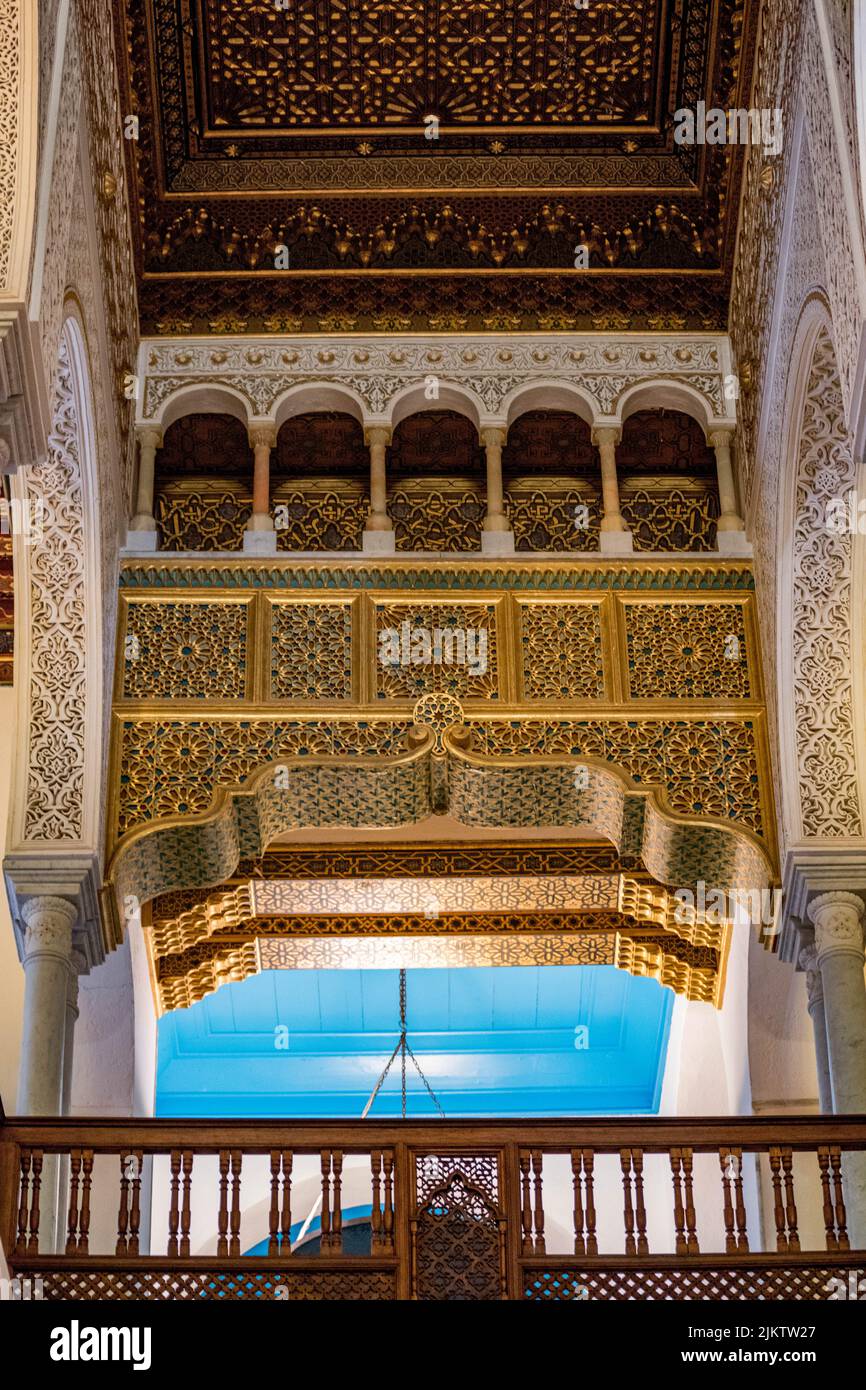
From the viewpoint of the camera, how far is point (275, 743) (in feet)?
25.1

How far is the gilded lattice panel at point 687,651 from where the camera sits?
7824 millimetres

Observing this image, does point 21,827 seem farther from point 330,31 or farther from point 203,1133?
point 330,31

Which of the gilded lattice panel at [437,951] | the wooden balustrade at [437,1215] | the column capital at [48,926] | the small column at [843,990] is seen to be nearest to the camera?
the wooden balustrade at [437,1215]

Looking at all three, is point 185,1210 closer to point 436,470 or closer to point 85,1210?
point 85,1210

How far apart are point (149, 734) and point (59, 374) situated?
1.38 metres

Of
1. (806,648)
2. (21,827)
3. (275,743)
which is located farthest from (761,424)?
(21,827)

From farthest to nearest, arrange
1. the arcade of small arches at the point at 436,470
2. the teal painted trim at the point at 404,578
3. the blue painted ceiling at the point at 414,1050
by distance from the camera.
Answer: the blue painted ceiling at the point at 414,1050 → the arcade of small arches at the point at 436,470 → the teal painted trim at the point at 404,578

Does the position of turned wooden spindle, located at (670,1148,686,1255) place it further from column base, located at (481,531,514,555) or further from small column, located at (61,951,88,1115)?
column base, located at (481,531,514,555)

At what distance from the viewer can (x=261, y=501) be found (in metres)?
8.20

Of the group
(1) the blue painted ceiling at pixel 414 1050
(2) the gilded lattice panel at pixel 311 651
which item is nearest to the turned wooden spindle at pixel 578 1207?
(2) the gilded lattice panel at pixel 311 651

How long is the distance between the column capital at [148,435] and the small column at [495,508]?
127 cm

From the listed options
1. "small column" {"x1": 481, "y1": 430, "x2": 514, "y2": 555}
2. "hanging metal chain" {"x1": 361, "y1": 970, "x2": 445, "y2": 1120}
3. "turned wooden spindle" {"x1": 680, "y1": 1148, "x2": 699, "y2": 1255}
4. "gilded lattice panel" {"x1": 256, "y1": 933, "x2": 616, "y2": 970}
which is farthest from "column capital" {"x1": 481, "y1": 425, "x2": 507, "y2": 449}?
"hanging metal chain" {"x1": 361, "y1": 970, "x2": 445, "y2": 1120}

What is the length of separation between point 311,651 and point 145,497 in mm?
981

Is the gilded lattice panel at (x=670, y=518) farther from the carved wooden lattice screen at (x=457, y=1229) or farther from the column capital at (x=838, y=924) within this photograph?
the carved wooden lattice screen at (x=457, y=1229)
